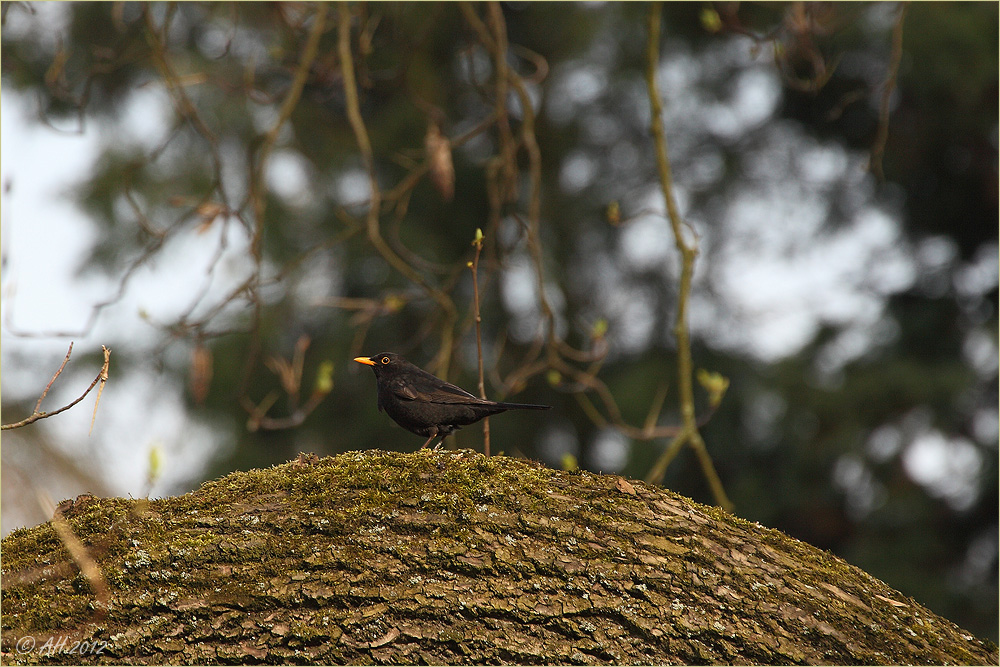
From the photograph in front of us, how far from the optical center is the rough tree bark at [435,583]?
1839 mm

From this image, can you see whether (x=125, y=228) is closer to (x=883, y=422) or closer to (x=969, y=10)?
(x=883, y=422)

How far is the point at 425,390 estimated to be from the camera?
289 cm

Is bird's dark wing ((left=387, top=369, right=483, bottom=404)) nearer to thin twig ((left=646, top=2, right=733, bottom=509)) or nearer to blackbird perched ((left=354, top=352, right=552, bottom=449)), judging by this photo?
blackbird perched ((left=354, top=352, right=552, bottom=449))

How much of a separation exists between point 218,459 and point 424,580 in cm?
586

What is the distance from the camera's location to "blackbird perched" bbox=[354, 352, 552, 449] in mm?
2846

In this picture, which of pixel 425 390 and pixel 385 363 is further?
pixel 385 363

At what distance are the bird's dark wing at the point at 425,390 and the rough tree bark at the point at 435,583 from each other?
657mm

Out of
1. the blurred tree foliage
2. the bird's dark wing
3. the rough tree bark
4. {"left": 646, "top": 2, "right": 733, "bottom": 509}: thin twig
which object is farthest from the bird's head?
the blurred tree foliage

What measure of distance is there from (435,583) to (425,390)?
1052mm

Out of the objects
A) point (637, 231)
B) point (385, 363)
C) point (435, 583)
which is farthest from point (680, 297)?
point (637, 231)

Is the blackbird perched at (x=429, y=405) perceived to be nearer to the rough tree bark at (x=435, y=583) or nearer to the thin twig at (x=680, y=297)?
the rough tree bark at (x=435, y=583)

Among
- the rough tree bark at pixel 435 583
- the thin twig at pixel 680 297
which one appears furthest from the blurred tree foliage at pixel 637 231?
the rough tree bark at pixel 435 583

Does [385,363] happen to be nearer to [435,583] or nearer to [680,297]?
[435,583]

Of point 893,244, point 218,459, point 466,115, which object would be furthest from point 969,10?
point 218,459
